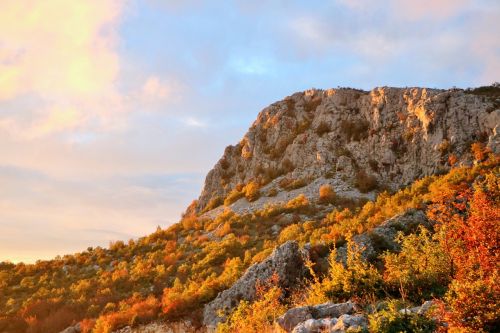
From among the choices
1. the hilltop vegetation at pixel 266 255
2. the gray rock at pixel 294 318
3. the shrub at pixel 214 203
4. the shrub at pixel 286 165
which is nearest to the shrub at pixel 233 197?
the shrub at pixel 214 203

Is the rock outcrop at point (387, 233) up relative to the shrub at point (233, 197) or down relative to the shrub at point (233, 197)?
down

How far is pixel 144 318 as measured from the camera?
2067 centimetres

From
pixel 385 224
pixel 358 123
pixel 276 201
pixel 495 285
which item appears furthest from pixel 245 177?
pixel 495 285

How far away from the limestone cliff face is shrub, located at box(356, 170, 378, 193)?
41cm

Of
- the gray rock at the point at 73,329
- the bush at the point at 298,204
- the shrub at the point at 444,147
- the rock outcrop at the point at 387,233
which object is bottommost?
the gray rock at the point at 73,329

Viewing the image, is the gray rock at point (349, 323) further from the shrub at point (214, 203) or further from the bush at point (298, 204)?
the shrub at point (214, 203)

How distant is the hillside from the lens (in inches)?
485

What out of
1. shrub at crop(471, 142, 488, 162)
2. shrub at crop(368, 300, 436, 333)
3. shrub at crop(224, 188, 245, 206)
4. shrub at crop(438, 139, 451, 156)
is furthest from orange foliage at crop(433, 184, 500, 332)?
shrub at crop(224, 188, 245, 206)

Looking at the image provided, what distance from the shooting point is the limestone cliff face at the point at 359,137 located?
37.2 metres

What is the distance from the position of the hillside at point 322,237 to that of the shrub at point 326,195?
4.1 inches

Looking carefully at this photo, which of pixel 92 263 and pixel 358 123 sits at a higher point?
pixel 358 123

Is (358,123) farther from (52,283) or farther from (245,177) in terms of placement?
(52,283)

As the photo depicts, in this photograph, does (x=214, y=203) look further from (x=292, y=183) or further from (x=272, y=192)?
(x=292, y=183)

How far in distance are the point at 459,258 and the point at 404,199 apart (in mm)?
18600
